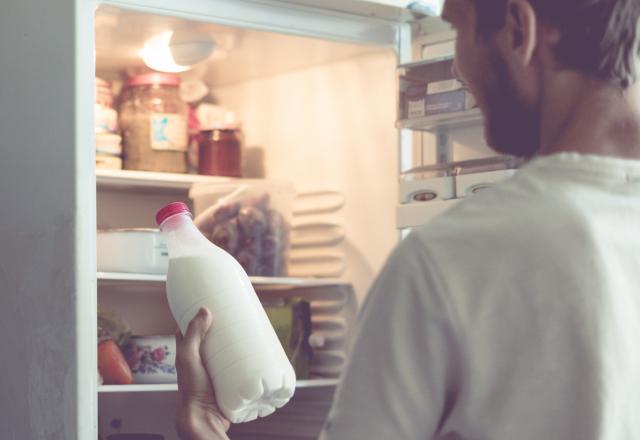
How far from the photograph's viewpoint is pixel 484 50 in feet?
2.84

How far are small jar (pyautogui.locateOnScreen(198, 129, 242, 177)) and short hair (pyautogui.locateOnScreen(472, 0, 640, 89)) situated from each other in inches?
68.2

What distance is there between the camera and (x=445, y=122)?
222 cm

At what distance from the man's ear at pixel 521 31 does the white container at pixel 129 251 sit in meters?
1.50

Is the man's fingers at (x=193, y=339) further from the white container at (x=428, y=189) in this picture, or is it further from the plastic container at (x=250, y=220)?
the plastic container at (x=250, y=220)

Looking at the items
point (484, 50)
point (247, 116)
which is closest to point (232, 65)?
point (247, 116)

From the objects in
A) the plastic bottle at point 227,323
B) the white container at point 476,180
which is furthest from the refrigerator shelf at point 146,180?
the plastic bottle at point 227,323

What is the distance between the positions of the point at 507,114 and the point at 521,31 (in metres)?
0.06

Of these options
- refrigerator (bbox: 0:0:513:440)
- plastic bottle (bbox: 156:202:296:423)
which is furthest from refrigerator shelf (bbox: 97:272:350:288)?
plastic bottle (bbox: 156:202:296:423)

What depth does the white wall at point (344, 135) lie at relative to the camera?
97.4 inches

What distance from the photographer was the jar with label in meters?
2.46

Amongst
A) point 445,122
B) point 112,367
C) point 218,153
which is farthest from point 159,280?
point 445,122

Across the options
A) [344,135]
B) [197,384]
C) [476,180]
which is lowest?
[197,384]

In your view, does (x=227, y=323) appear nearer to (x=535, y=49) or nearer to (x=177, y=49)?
(x=535, y=49)

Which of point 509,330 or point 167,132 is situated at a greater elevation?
point 167,132
